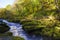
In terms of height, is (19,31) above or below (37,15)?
below

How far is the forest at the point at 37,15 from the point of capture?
15.0ft

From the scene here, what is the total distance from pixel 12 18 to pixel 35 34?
2.21ft

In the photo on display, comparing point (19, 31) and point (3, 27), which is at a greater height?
point (3, 27)

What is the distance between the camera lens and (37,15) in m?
Answer: 4.67

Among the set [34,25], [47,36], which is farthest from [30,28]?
[47,36]

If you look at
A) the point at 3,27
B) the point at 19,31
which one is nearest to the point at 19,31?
the point at 19,31

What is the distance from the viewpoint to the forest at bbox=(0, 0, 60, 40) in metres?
4.59

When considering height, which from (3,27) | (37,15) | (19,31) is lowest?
(19,31)

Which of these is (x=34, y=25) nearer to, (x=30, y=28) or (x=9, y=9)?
(x=30, y=28)

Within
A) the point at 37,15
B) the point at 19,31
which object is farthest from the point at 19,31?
the point at 37,15

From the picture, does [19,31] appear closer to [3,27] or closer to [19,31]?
[19,31]

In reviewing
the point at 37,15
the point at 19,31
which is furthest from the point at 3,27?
the point at 37,15

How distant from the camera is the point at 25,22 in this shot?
4660 millimetres

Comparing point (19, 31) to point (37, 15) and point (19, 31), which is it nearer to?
point (19, 31)
